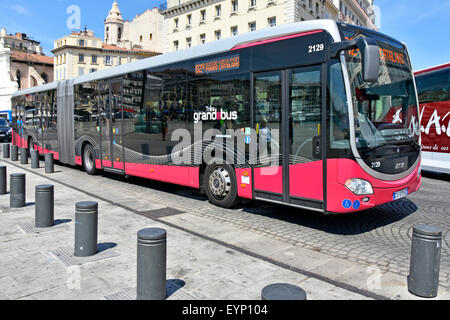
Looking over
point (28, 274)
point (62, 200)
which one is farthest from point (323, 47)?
point (62, 200)

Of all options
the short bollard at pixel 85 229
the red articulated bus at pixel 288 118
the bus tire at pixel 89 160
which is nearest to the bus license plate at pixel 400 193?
the red articulated bus at pixel 288 118

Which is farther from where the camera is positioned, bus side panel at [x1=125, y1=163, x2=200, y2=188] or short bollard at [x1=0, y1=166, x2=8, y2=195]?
short bollard at [x1=0, y1=166, x2=8, y2=195]

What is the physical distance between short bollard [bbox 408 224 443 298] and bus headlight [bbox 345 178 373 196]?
1.66 m

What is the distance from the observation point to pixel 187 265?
473 centimetres

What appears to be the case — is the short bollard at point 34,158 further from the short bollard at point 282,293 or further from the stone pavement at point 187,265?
the short bollard at point 282,293

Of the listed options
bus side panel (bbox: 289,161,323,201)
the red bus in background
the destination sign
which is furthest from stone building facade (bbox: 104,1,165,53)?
bus side panel (bbox: 289,161,323,201)

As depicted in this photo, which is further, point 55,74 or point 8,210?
point 55,74

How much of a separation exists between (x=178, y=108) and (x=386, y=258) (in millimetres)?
5311

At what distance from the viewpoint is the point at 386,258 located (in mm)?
5070

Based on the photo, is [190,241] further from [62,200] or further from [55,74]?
[55,74]

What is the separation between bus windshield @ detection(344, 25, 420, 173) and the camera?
564cm

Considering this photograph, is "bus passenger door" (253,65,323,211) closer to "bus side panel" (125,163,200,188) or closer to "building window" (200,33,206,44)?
"bus side panel" (125,163,200,188)

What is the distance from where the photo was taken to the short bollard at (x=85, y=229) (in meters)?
4.99

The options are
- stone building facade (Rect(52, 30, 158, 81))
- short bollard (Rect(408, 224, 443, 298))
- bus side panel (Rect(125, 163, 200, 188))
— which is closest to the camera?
short bollard (Rect(408, 224, 443, 298))
